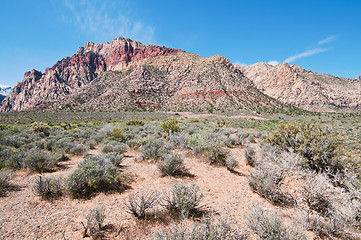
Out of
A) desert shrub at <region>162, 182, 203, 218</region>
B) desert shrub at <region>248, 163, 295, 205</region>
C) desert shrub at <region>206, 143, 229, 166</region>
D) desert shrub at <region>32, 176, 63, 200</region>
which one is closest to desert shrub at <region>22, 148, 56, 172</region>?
desert shrub at <region>32, 176, 63, 200</region>

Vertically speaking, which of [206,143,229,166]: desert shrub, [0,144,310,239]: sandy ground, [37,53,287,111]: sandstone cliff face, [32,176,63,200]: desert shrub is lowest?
[0,144,310,239]: sandy ground

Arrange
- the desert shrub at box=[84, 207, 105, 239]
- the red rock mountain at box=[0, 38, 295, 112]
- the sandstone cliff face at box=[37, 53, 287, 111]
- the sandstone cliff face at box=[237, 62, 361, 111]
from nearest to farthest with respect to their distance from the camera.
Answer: the desert shrub at box=[84, 207, 105, 239]
the sandstone cliff face at box=[37, 53, 287, 111]
the red rock mountain at box=[0, 38, 295, 112]
the sandstone cliff face at box=[237, 62, 361, 111]

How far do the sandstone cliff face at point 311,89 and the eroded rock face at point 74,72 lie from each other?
87489mm

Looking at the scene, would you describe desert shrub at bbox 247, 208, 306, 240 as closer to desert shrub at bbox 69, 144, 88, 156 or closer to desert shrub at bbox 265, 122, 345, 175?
desert shrub at bbox 265, 122, 345, 175

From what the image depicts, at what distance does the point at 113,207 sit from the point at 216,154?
4.81 metres

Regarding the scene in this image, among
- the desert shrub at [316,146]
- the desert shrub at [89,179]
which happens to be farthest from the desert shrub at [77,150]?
the desert shrub at [316,146]

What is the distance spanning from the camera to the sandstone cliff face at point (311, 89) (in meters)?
80.9

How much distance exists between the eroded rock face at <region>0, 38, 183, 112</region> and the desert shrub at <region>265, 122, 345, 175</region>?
434 ft

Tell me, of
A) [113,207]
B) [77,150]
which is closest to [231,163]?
[113,207]

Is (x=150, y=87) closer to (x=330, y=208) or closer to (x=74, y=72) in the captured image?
(x=330, y=208)

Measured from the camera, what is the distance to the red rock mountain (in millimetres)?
68750

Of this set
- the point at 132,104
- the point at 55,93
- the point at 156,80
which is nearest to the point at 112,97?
the point at 132,104

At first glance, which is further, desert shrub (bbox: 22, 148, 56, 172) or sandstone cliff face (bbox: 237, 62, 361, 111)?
sandstone cliff face (bbox: 237, 62, 361, 111)

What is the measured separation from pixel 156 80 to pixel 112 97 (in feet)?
95.2
